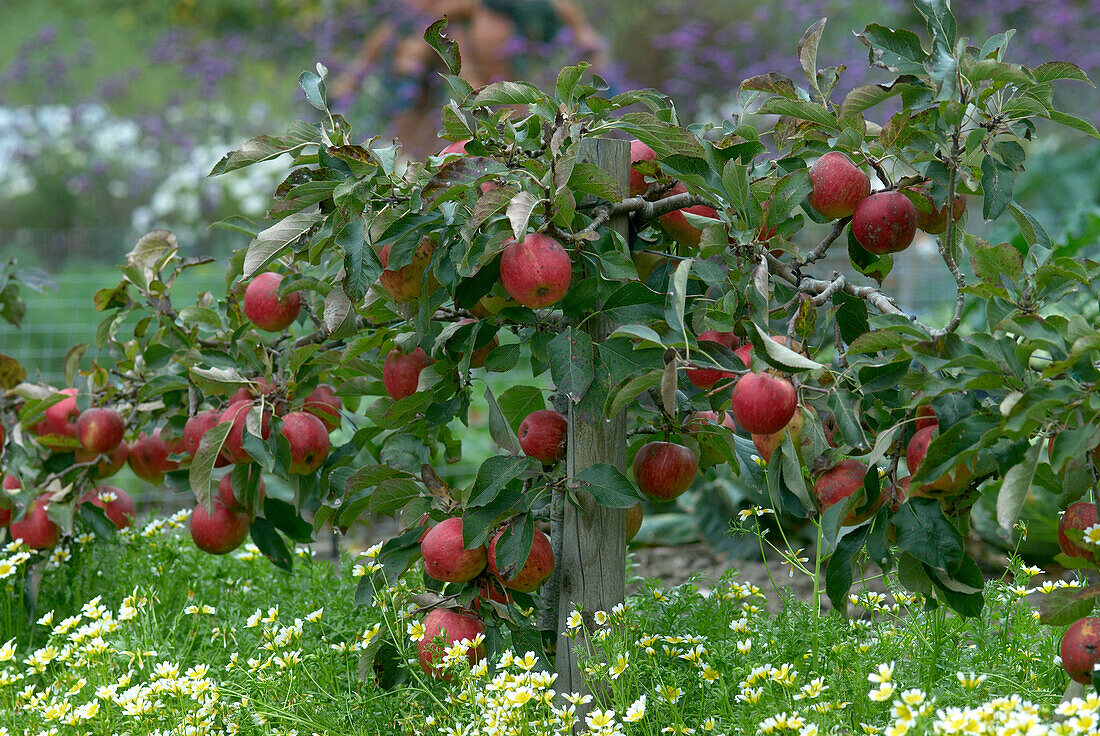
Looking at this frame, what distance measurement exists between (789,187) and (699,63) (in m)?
5.73

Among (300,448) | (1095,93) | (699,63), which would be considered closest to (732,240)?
(300,448)

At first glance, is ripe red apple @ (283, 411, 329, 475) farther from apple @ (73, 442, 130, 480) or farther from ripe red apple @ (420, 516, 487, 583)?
apple @ (73, 442, 130, 480)

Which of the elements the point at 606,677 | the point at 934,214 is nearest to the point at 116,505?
the point at 606,677

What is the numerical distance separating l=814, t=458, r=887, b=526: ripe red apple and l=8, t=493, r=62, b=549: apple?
4.39ft

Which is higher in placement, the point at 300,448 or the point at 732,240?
the point at 732,240

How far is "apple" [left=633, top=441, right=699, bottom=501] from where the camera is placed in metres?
1.23

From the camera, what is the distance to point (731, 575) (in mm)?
1471

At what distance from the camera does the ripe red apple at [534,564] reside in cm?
122

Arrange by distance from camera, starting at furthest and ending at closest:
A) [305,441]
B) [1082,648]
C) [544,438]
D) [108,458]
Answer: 1. [108,458]
2. [305,441]
3. [544,438]
4. [1082,648]

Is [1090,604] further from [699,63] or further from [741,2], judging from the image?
[741,2]

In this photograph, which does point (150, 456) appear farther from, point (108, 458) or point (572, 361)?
point (572, 361)

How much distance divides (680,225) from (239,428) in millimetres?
660

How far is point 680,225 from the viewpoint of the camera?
4.24 feet

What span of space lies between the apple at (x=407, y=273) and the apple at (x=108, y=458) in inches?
32.6
